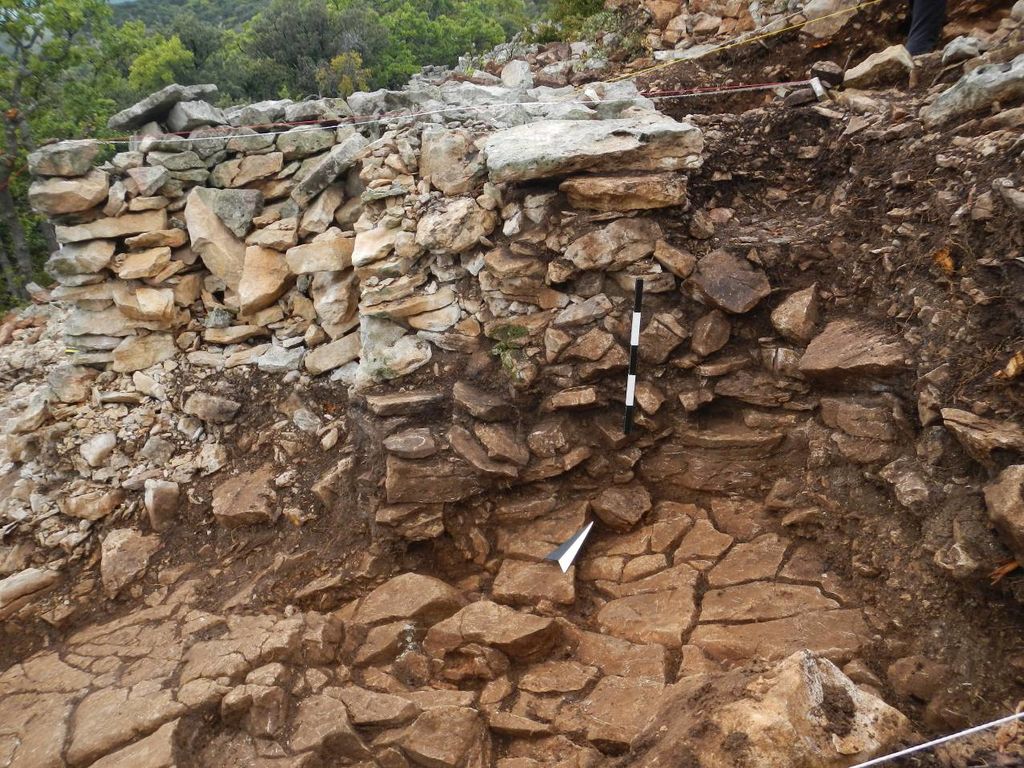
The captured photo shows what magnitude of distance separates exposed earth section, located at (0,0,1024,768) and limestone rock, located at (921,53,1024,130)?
0.8 inches

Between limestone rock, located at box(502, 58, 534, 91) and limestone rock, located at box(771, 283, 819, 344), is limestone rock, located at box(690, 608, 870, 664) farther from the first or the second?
limestone rock, located at box(502, 58, 534, 91)

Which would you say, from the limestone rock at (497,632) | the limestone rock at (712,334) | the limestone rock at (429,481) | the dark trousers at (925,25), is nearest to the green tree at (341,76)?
the dark trousers at (925,25)

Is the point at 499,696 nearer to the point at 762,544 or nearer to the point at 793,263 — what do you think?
the point at 762,544

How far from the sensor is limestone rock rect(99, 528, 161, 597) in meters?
4.71

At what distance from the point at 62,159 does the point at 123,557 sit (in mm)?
3513

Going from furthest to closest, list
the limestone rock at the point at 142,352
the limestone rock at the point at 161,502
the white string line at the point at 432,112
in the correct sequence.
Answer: the white string line at the point at 432,112 < the limestone rock at the point at 142,352 < the limestone rock at the point at 161,502

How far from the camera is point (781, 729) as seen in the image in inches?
86.1

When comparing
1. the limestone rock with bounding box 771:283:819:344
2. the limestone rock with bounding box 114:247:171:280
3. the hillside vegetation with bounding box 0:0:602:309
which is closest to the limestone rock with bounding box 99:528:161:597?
the limestone rock with bounding box 114:247:171:280

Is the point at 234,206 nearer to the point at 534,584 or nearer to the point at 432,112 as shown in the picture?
the point at 432,112

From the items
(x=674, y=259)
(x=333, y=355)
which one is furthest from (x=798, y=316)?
(x=333, y=355)

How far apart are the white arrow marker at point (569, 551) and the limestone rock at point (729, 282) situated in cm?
181

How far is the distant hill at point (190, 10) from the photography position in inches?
1132

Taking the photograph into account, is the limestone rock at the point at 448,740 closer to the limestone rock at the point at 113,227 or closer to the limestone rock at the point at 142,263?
the limestone rock at the point at 142,263

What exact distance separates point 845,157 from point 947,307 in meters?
1.81
